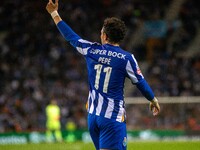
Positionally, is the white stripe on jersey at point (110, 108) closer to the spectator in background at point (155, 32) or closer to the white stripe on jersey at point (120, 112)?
the white stripe on jersey at point (120, 112)

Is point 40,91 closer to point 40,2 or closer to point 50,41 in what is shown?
→ point 50,41

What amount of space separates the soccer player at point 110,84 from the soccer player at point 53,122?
16.5 meters

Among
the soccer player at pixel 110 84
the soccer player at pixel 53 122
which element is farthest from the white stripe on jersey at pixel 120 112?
the soccer player at pixel 53 122

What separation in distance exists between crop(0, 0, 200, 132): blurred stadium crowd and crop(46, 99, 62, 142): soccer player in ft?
4.54

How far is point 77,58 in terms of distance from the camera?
27.8 m

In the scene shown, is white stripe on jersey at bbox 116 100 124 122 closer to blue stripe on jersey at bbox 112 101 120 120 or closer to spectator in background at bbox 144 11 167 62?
blue stripe on jersey at bbox 112 101 120 120

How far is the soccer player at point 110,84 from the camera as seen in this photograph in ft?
23.7

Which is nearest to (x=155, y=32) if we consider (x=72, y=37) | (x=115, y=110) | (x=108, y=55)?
(x=72, y=37)

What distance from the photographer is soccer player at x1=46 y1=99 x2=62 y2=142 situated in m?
23.9

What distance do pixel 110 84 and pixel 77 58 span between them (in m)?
20.6

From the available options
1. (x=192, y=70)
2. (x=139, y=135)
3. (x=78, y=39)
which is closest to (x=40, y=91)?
(x=139, y=135)

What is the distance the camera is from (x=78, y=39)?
7598 mm

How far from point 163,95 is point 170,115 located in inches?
40.8

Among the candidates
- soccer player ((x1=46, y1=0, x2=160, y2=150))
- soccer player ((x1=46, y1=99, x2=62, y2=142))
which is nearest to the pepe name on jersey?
soccer player ((x1=46, y1=0, x2=160, y2=150))
